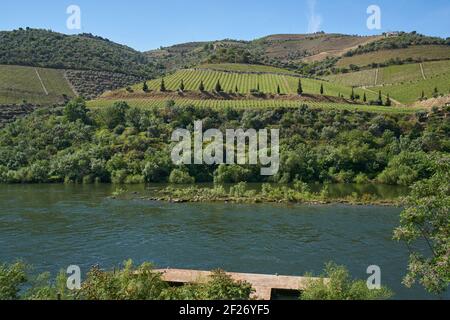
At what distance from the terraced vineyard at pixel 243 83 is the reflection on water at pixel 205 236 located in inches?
3343

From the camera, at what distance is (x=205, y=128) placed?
116562mm

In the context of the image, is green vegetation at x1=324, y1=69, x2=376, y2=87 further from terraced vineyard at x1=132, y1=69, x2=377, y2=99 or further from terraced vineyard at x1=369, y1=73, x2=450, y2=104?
terraced vineyard at x1=132, y1=69, x2=377, y2=99

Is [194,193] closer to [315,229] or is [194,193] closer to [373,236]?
[315,229]

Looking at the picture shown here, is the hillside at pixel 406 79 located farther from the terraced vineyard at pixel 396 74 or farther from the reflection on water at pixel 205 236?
the reflection on water at pixel 205 236

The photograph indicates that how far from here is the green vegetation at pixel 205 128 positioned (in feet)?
314

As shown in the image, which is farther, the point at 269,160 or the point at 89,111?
the point at 89,111
